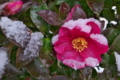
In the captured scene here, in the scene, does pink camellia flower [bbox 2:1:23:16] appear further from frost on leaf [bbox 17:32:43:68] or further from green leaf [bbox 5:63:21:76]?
green leaf [bbox 5:63:21:76]

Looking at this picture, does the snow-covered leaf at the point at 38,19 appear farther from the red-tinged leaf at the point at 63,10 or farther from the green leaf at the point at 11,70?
the green leaf at the point at 11,70

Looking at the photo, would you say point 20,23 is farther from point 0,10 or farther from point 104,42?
point 104,42

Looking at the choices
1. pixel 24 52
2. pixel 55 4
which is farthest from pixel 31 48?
pixel 55 4

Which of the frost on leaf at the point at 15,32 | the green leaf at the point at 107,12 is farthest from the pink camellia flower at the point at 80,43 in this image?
the green leaf at the point at 107,12

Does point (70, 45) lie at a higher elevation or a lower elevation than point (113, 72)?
higher

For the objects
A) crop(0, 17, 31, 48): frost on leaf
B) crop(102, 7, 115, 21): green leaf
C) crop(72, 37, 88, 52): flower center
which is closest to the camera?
crop(0, 17, 31, 48): frost on leaf

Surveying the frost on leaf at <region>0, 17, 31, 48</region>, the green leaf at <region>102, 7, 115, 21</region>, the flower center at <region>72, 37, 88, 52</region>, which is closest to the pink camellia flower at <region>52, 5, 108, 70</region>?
the flower center at <region>72, 37, 88, 52</region>

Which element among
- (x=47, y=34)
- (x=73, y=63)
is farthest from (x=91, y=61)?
(x=47, y=34)
